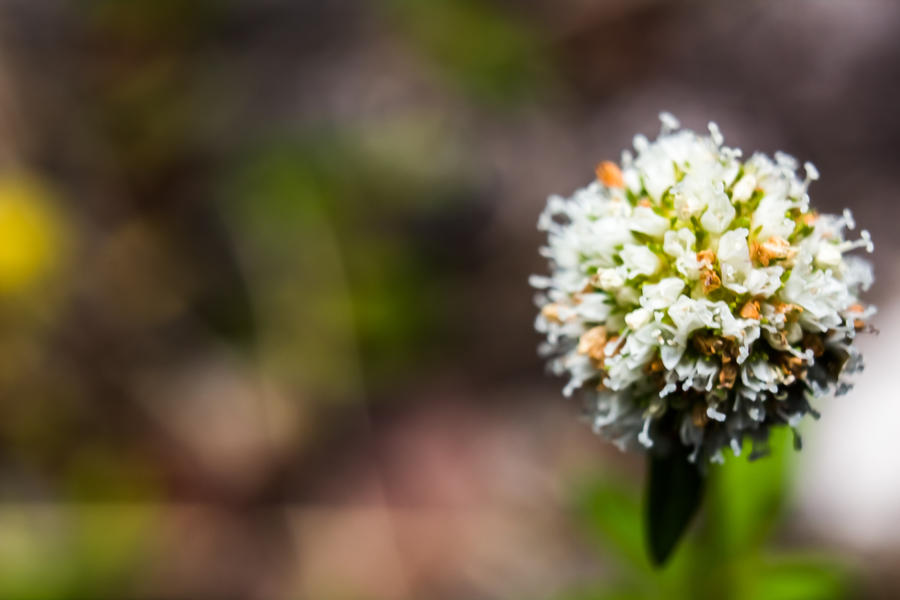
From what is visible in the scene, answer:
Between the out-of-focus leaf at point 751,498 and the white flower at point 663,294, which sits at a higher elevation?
the white flower at point 663,294

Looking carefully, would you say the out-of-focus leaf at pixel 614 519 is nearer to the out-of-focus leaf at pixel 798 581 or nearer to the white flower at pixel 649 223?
the out-of-focus leaf at pixel 798 581

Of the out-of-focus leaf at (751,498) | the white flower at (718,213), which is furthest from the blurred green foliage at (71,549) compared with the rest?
the white flower at (718,213)

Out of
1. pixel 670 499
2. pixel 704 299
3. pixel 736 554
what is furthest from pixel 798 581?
pixel 704 299

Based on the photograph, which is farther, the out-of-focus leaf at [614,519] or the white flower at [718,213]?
the out-of-focus leaf at [614,519]

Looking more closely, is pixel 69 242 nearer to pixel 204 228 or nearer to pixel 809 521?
pixel 204 228

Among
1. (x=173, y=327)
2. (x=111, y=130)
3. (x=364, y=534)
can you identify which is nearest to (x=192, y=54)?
(x=111, y=130)

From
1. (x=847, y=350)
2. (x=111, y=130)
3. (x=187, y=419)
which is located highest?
(x=111, y=130)

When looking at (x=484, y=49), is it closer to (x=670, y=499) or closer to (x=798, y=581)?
(x=798, y=581)
